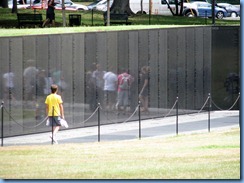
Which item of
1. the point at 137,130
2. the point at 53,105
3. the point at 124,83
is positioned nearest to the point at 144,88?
the point at 124,83

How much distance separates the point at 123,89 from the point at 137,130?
3801mm

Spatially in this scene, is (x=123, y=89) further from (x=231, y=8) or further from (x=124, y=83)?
(x=231, y=8)

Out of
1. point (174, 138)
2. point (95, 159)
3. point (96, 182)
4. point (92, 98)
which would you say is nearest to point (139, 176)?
point (96, 182)

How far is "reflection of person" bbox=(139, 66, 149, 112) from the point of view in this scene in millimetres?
37531

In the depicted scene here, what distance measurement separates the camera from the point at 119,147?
26547 millimetres

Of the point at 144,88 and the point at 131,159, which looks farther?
the point at 144,88

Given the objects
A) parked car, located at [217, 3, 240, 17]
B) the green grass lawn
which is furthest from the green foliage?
parked car, located at [217, 3, 240, 17]

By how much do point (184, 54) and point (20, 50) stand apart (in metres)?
9.97

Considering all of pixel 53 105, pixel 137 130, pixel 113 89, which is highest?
pixel 53 105

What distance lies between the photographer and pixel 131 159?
23.2 m

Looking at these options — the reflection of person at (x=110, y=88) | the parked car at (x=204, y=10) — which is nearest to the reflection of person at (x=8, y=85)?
the reflection of person at (x=110, y=88)

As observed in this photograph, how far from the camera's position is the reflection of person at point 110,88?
35.9m

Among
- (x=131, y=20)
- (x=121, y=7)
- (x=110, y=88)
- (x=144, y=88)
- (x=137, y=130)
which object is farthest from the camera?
(x=121, y=7)

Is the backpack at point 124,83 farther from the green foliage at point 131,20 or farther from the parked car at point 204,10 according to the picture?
the parked car at point 204,10
